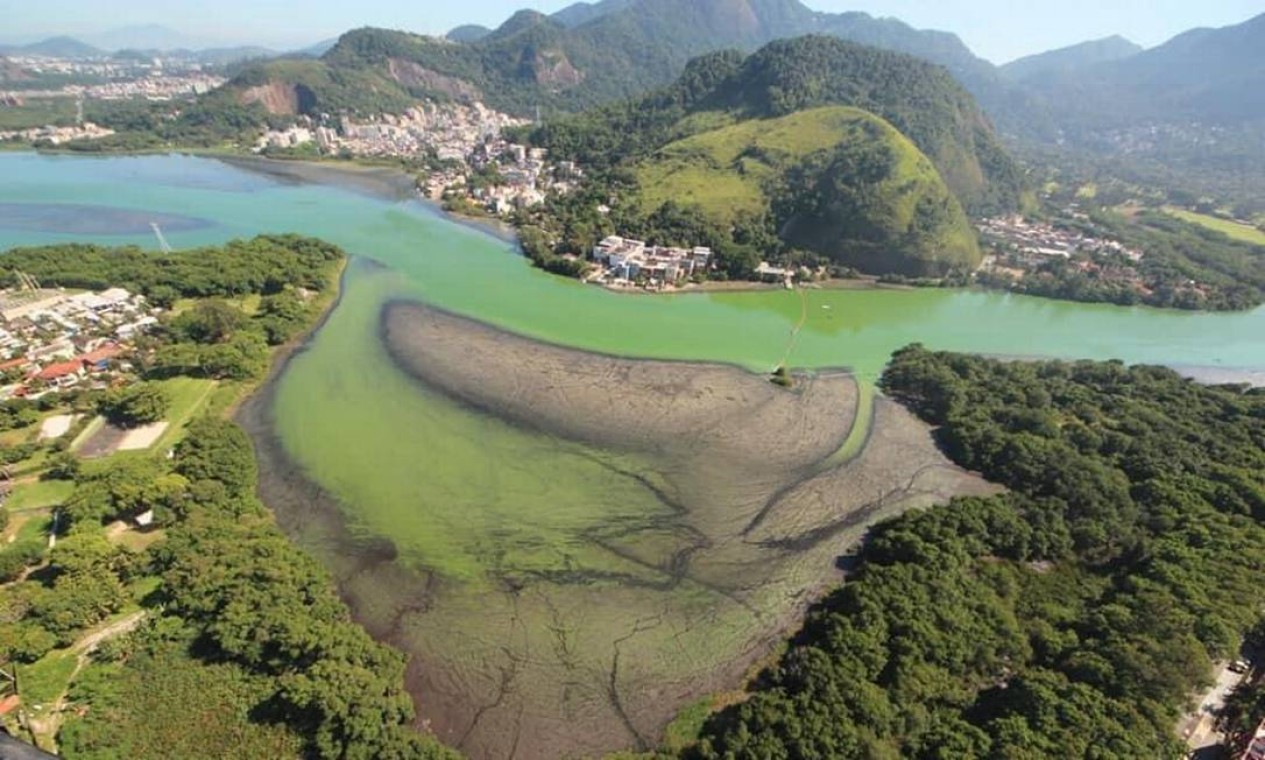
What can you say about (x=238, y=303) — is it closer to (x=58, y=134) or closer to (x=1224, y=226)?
(x=58, y=134)

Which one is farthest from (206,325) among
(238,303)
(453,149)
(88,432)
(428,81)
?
(428,81)

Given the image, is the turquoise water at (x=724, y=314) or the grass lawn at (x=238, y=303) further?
the turquoise water at (x=724, y=314)

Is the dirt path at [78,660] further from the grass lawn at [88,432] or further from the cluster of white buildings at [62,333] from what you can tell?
the cluster of white buildings at [62,333]

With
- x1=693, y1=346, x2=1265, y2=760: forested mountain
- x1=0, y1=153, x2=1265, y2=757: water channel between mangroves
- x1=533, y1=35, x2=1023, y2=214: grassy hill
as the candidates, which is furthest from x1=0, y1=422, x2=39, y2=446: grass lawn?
x1=533, y1=35, x2=1023, y2=214: grassy hill

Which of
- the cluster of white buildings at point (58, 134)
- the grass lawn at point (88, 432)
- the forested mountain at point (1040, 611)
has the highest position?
the cluster of white buildings at point (58, 134)

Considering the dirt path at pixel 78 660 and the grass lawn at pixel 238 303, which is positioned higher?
the grass lawn at pixel 238 303

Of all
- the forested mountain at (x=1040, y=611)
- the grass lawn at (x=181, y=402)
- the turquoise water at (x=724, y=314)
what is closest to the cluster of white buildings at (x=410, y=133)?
the turquoise water at (x=724, y=314)

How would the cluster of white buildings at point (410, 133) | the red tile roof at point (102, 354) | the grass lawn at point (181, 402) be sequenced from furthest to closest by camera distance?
1. the cluster of white buildings at point (410, 133)
2. the red tile roof at point (102, 354)
3. the grass lawn at point (181, 402)
